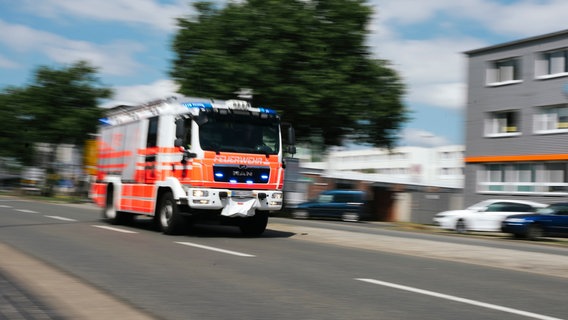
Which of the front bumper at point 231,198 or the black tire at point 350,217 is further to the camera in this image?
the black tire at point 350,217

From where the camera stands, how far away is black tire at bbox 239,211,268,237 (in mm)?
15352

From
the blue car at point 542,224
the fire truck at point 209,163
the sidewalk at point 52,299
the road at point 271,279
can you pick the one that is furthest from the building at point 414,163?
the sidewalk at point 52,299

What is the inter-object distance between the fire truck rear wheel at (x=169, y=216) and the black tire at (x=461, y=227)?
52.8ft

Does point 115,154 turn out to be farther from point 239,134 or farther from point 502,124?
point 502,124

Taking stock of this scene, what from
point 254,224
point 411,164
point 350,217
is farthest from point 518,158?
point 411,164

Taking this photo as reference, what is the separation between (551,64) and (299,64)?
14006 millimetres

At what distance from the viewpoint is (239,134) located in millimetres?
14312

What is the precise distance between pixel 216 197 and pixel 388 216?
87.6 ft

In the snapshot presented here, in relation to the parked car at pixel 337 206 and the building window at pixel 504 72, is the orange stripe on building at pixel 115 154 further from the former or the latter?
the building window at pixel 504 72

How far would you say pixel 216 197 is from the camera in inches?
548

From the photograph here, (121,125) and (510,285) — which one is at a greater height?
(121,125)

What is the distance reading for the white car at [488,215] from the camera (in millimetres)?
26656

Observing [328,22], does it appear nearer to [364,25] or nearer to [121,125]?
[364,25]

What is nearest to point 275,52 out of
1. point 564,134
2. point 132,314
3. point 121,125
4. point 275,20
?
point 275,20
